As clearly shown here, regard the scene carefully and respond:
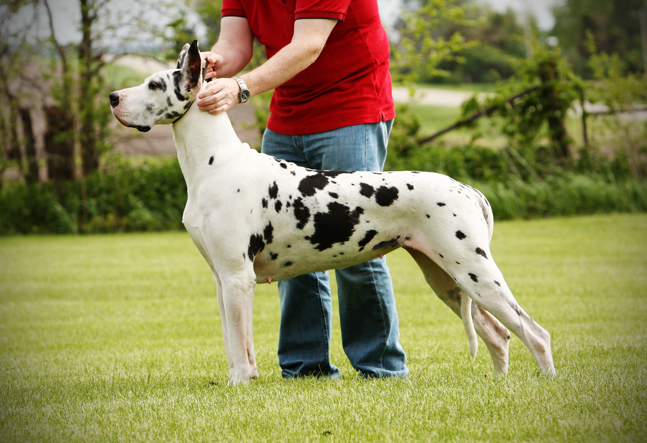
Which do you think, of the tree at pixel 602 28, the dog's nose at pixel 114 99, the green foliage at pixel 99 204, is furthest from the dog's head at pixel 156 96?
the tree at pixel 602 28

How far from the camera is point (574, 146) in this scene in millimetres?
14797

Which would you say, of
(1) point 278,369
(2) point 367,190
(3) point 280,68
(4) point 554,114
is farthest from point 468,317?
(4) point 554,114

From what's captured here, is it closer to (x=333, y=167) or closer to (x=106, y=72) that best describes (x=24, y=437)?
(x=333, y=167)

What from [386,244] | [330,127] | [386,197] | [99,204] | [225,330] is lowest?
[99,204]

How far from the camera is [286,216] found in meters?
3.41

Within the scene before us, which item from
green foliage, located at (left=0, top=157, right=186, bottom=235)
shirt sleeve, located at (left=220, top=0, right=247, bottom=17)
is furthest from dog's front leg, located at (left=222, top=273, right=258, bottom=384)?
green foliage, located at (left=0, top=157, right=186, bottom=235)

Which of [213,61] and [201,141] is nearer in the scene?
[201,141]

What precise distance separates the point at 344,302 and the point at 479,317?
831 millimetres

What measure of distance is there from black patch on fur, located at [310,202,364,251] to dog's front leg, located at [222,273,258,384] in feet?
1.42

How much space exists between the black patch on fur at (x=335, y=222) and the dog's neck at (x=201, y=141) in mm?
585

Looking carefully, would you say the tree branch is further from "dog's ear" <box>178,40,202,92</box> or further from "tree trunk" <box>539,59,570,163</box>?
"dog's ear" <box>178,40,202,92</box>

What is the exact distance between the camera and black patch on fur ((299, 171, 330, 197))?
344 cm

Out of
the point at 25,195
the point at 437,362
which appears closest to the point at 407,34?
the point at 25,195

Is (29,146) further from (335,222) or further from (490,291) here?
(490,291)
